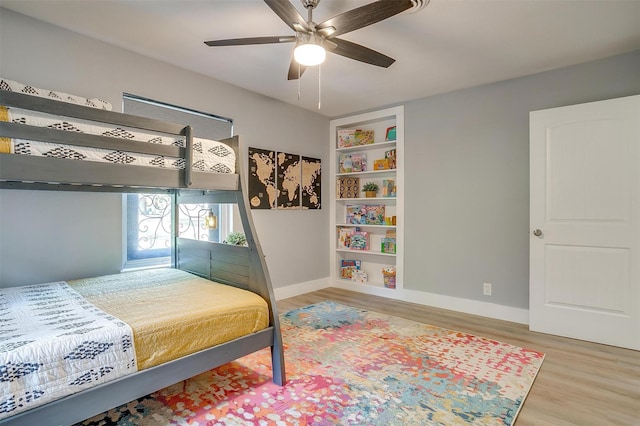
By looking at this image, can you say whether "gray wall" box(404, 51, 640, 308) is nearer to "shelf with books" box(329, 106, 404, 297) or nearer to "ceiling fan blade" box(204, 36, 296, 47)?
"shelf with books" box(329, 106, 404, 297)

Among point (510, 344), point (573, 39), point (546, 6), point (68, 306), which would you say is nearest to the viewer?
point (68, 306)

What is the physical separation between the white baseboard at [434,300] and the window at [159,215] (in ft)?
4.11

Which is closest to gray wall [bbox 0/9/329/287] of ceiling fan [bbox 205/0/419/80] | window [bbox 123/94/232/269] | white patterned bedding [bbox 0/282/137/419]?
window [bbox 123/94/232/269]

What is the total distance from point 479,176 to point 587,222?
1.01 m

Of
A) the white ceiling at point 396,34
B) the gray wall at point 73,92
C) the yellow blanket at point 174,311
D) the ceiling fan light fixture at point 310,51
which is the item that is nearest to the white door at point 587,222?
the white ceiling at point 396,34

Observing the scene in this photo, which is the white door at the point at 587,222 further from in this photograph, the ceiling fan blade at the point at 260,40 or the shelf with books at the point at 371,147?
the ceiling fan blade at the point at 260,40

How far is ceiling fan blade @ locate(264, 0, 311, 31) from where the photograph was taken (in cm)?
161

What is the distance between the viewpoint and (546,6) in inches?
81.4

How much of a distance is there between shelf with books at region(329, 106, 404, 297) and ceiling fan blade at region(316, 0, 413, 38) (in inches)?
91.4

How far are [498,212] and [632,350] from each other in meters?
1.46

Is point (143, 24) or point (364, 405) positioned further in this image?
point (143, 24)

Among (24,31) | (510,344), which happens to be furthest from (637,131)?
(24,31)

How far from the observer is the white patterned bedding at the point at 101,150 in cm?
147

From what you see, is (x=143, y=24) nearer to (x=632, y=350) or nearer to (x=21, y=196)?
(x=21, y=196)
